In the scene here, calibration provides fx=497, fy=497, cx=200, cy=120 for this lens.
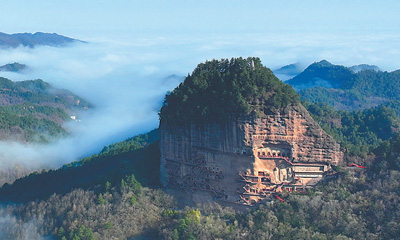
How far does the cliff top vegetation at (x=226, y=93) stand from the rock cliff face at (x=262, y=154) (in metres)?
0.92

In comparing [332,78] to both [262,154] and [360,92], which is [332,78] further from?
[262,154]

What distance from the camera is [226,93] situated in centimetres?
4600

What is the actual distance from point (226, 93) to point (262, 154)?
21.4 ft

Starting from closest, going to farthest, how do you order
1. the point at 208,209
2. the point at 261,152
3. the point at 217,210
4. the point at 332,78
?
1. the point at 261,152
2. the point at 217,210
3. the point at 208,209
4. the point at 332,78

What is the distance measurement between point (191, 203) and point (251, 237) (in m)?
9.83

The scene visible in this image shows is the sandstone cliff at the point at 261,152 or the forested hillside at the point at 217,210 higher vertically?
the sandstone cliff at the point at 261,152

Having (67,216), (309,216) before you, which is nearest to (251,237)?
(309,216)

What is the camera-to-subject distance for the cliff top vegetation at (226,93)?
4512cm

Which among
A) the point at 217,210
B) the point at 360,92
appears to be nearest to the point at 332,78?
the point at 360,92

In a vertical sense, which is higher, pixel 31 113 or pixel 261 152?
pixel 31 113

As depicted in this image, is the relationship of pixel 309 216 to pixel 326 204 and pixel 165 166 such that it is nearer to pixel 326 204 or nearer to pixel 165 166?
pixel 326 204

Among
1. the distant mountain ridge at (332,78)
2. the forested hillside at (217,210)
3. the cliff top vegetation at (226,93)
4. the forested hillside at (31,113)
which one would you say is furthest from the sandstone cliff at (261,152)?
the distant mountain ridge at (332,78)

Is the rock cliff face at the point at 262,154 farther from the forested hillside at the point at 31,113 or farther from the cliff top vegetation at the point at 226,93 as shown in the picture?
the forested hillside at the point at 31,113

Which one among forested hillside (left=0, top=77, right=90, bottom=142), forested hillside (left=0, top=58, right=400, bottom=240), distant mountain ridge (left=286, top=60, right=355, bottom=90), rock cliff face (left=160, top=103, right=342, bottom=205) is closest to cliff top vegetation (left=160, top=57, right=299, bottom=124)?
forested hillside (left=0, top=58, right=400, bottom=240)
